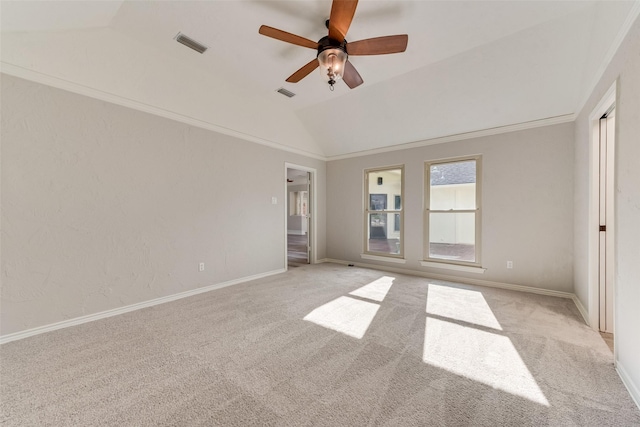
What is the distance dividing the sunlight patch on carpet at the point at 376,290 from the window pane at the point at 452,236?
105 cm

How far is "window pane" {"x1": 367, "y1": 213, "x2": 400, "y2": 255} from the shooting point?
17.1 ft

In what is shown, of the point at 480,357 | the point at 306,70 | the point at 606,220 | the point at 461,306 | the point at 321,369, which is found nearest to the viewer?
the point at 321,369

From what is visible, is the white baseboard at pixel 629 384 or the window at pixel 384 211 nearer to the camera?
the white baseboard at pixel 629 384

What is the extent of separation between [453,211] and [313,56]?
3.39 m

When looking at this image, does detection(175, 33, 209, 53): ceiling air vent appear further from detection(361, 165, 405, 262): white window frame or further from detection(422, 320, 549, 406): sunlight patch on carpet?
detection(422, 320, 549, 406): sunlight patch on carpet

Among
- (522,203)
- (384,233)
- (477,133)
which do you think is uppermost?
(477,133)

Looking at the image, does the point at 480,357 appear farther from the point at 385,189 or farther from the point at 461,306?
the point at 385,189

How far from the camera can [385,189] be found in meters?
5.37

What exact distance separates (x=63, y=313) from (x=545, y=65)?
19.7 ft

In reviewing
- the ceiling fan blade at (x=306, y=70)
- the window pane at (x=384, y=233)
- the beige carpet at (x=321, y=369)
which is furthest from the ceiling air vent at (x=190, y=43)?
the window pane at (x=384, y=233)

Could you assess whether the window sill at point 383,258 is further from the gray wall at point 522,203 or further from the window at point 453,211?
the window at point 453,211

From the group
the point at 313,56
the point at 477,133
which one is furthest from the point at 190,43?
the point at 477,133

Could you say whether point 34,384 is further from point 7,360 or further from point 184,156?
point 184,156

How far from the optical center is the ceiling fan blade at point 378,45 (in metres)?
2.14
